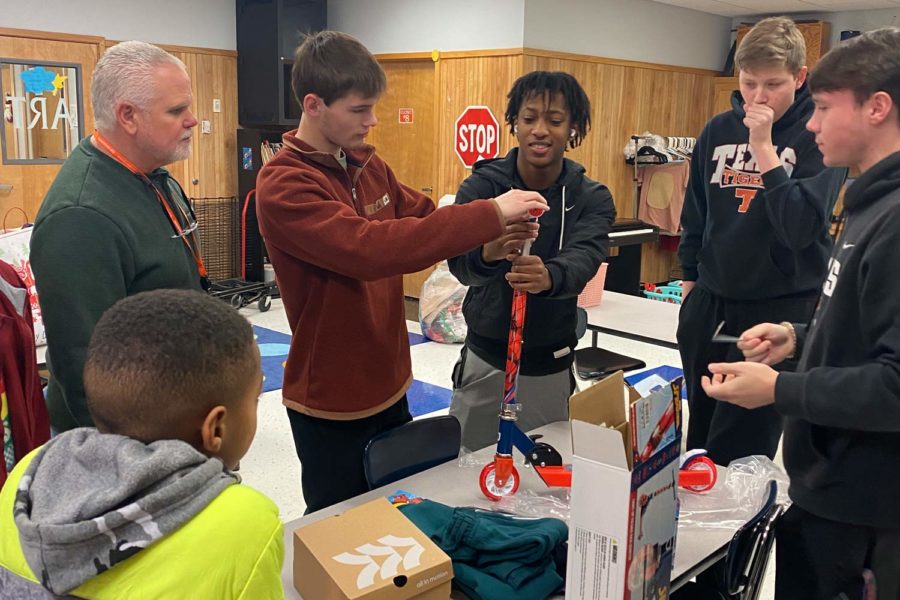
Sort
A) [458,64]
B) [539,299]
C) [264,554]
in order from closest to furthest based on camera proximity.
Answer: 1. [264,554]
2. [539,299]
3. [458,64]

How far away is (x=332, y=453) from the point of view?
6.25 feet

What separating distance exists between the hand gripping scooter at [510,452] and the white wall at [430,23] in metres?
4.71

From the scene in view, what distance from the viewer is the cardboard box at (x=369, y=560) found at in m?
1.22

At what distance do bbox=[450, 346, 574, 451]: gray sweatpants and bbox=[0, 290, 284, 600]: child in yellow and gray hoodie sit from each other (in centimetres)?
127

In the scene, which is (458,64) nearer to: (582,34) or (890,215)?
(582,34)

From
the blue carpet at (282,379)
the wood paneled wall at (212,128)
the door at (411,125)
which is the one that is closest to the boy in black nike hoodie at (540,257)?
the blue carpet at (282,379)

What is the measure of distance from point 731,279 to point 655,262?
5939mm

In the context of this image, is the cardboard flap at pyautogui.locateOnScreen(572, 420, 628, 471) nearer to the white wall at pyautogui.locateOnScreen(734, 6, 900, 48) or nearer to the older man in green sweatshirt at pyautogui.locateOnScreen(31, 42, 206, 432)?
the older man in green sweatshirt at pyautogui.locateOnScreen(31, 42, 206, 432)

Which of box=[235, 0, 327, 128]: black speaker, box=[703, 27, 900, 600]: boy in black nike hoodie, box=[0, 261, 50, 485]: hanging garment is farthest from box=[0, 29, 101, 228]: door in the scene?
box=[703, 27, 900, 600]: boy in black nike hoodie

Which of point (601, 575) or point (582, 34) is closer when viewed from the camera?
point (601, 575)

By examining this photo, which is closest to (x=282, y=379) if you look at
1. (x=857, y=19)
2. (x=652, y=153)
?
(x=652, y=153)

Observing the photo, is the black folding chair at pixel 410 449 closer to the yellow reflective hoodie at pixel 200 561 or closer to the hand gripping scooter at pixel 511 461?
the hand gripping scooter at pixel 511 461

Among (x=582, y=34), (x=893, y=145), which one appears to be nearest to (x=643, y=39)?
(x=582, y=34)

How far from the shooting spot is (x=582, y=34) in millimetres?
6672
